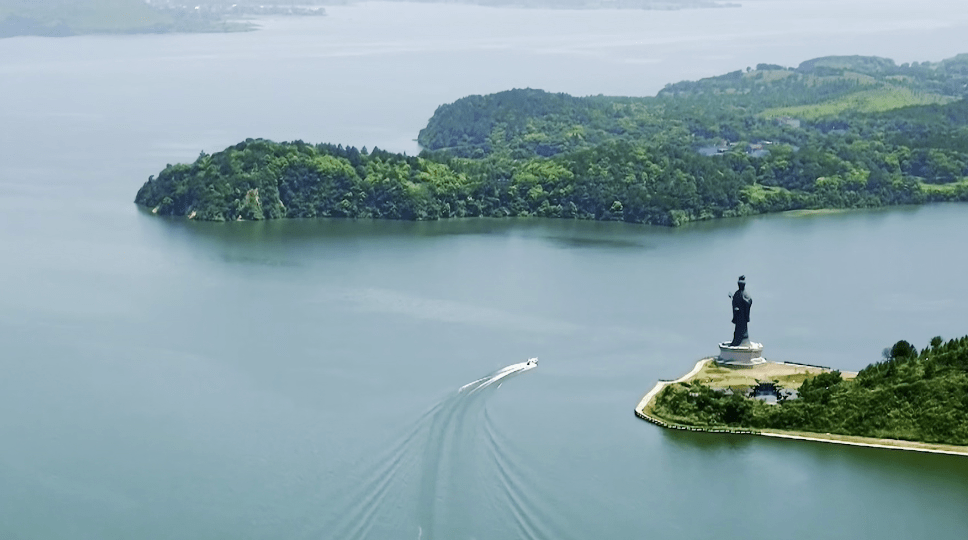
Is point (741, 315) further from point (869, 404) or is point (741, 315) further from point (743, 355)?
point (869, 404)

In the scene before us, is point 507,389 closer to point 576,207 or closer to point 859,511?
point 859,511

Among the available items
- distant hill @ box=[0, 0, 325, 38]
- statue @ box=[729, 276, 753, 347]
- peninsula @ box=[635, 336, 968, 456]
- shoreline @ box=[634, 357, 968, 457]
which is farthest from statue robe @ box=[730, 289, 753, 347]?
distant hill @ box=[0, 0, 325, 38]

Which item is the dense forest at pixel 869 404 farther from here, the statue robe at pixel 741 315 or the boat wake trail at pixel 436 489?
the boat wake trail at pixel 436 489

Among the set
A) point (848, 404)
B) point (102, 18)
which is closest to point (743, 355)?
point (848, 404)

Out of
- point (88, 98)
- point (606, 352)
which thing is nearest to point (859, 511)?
Result: point (606, 352)

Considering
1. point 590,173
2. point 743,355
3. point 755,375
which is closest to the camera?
point 755,375

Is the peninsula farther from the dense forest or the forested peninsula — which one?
the forested peninsula
